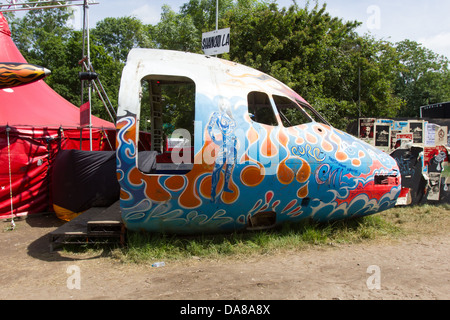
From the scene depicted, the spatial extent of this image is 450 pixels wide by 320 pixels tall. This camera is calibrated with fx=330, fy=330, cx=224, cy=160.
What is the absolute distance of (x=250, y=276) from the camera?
4.49 m

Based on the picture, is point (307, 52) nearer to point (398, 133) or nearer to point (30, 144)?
point (398, 133)

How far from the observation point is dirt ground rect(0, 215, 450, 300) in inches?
157

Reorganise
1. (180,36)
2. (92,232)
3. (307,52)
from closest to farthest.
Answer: (92,232) < (307,52) < (180,36)

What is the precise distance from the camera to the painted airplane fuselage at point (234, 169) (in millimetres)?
5102

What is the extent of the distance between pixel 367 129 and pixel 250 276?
6.66 metres

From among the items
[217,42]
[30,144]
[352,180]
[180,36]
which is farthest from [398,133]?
[180,36]

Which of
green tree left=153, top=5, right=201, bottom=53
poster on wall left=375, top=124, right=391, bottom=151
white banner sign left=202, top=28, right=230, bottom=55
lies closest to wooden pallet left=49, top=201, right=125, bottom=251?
white banner sign left=202, top=28, right=230, bottom=55

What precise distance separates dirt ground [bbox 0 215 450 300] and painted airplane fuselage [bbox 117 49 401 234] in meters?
0.71

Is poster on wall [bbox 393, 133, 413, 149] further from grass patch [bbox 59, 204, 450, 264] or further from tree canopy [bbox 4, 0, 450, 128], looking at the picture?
grass patch [bbox 59, 204, 450, 264]

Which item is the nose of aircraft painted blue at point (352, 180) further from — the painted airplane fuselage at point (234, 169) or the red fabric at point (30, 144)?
the red fabric at point (30, 144)

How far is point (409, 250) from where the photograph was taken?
568 centimetres
